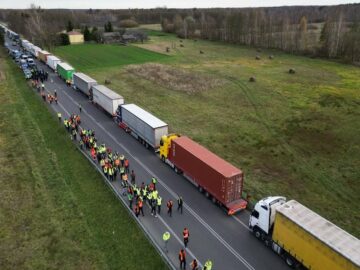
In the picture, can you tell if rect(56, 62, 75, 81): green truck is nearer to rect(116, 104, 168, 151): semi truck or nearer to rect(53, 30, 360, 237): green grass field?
rect(53, 30, 360, 237): green grass field

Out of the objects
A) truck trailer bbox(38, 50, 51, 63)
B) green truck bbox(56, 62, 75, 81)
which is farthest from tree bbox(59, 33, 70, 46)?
green truck bbox(56, 62, 75, 81)

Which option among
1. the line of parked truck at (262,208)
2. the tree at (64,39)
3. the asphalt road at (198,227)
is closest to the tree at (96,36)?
the tree at (64,39)

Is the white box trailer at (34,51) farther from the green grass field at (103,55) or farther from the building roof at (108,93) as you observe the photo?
the building roof at (108,93)

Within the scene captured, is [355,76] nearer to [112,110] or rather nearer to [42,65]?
[112,110]

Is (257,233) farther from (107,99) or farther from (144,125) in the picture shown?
(107,99)

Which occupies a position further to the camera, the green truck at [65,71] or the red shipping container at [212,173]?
the green truck at [65,71]

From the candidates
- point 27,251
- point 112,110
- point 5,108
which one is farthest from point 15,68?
point 27,251

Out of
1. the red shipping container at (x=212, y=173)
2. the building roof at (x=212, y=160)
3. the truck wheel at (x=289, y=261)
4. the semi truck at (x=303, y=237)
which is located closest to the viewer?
the semi truck at (x=303, y=237)
